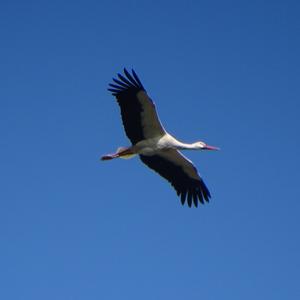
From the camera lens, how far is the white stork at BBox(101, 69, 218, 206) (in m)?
18.9

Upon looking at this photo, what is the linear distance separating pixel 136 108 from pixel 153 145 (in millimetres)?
940

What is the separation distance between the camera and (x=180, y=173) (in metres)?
20.3

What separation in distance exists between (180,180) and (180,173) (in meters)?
0.18

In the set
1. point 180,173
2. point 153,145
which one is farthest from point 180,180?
point 153,145

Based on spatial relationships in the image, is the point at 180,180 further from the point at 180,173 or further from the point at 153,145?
the point at 153,145

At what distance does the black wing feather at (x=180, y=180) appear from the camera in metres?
20.0

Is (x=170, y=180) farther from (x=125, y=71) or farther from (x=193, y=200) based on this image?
(x=125, y=71)

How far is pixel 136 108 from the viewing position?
18.9m

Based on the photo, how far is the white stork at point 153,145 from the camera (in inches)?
743

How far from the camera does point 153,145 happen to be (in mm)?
19297

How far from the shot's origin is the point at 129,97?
62.0ft

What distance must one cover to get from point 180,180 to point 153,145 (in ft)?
4.75

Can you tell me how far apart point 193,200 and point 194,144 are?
1.31 meters

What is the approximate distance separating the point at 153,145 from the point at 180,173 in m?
1.31
